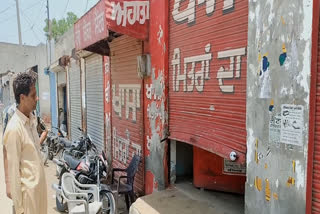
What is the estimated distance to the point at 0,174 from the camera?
23.6 ft

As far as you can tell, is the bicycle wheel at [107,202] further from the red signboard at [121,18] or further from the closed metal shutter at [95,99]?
the closed metal shutter at [95,99]

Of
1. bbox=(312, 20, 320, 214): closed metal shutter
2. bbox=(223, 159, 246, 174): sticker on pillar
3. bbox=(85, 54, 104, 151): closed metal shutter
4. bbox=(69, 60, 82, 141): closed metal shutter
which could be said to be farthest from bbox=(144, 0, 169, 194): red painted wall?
bbox=(69, 60, 82, 141): closed metal shutter

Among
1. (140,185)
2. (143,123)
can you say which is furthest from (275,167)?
(140,185)

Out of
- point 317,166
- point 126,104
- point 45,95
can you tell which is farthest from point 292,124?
point 45,95

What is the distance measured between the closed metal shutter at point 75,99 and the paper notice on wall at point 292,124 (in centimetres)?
781

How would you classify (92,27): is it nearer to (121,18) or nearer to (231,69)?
(121,18)

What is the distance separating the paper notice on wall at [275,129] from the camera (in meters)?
2.12

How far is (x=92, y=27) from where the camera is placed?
4.95 metres

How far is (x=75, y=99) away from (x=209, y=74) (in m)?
7.44

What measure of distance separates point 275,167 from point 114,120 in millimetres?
4491

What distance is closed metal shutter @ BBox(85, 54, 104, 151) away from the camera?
7.09 meters

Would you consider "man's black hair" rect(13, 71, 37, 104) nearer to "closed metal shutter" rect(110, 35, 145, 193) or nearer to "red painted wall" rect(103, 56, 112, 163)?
"closed metal shutter" rect(110, 35, 145, 193)

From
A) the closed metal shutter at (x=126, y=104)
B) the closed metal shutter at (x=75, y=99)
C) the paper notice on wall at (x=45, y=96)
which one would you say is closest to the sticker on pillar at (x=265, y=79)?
the closed metal shutter at (x=126, y=104)

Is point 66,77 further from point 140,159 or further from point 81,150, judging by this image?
point 140,159
